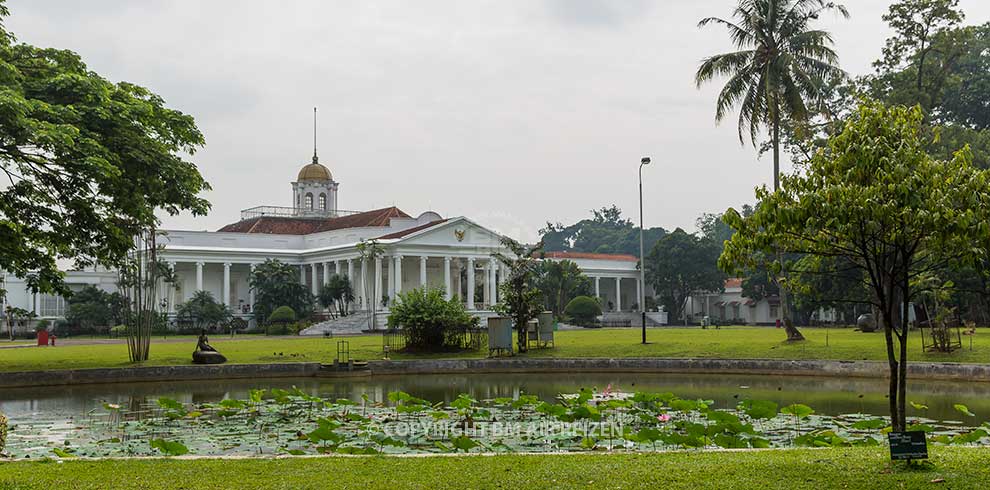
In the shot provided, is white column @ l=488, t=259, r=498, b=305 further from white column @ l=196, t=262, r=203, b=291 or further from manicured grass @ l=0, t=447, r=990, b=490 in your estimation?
manicured grass @ l=0, t=447, r=990, b=490

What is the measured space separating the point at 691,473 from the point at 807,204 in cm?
277

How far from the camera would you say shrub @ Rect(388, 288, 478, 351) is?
32.6 metres

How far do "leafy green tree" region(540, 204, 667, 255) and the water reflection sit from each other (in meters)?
91.7

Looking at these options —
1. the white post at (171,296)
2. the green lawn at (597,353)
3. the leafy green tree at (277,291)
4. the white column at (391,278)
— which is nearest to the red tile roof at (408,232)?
the white column at (391,278)

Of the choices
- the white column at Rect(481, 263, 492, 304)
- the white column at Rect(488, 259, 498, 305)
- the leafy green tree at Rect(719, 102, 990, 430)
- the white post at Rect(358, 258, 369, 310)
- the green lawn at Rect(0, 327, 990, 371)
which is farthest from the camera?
the white column at Rect(481, 263, 492, 304)

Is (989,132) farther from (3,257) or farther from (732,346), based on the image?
(3,257)

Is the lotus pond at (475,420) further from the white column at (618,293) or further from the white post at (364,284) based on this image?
the white column at (618,293)

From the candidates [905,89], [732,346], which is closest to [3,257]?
[732,346]

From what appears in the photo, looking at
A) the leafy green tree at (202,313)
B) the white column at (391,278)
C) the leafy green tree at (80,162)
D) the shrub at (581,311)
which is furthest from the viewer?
the white column at (391,278)

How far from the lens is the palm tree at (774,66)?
32750mm

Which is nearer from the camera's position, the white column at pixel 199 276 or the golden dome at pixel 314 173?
the white column at pixel 199 276

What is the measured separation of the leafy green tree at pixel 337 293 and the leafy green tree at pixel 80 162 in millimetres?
37705

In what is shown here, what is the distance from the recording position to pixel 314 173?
8444 centimetres

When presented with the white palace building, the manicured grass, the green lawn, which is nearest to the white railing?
the white palace building
